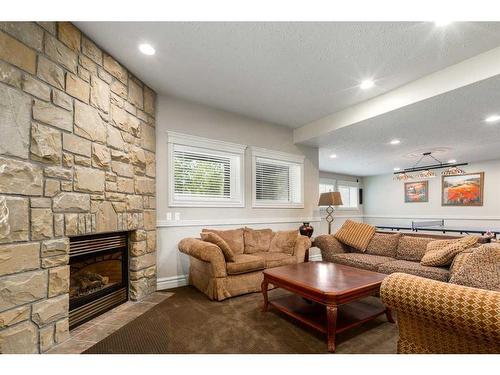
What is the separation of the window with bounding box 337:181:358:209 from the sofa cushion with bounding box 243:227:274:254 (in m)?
5.84

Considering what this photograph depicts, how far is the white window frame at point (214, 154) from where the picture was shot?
12.0 ft

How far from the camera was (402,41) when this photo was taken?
7.86 feet

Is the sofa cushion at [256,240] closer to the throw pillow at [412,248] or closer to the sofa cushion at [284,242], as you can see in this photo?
the sofa cushion at [284,242]

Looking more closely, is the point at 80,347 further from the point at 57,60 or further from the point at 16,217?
the point at 57,60

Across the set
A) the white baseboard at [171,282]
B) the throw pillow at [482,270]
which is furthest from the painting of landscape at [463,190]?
the white baseboard at [171,282]

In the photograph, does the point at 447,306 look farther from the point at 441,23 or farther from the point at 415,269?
the point at 441,23

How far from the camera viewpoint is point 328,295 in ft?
6.70

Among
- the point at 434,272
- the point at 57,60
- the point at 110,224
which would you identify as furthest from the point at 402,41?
the point at 110,224

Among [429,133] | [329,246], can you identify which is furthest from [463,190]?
[329,246]

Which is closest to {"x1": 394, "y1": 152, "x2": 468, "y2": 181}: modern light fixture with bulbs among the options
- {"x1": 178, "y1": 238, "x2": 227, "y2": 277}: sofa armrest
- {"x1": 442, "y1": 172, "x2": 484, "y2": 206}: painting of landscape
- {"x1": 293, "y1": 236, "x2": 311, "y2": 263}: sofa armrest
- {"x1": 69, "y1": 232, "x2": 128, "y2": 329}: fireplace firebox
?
{"x1": 442, "y1": 172, "x2": 484, "y2": 206}: painting of landscape

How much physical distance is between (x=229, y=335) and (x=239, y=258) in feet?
4.03

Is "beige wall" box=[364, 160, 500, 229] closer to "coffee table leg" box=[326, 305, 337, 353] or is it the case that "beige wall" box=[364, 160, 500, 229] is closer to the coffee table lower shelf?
the coffee table lower shelf

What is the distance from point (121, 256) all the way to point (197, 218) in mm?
1190

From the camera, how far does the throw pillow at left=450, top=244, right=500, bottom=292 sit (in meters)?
1.55
